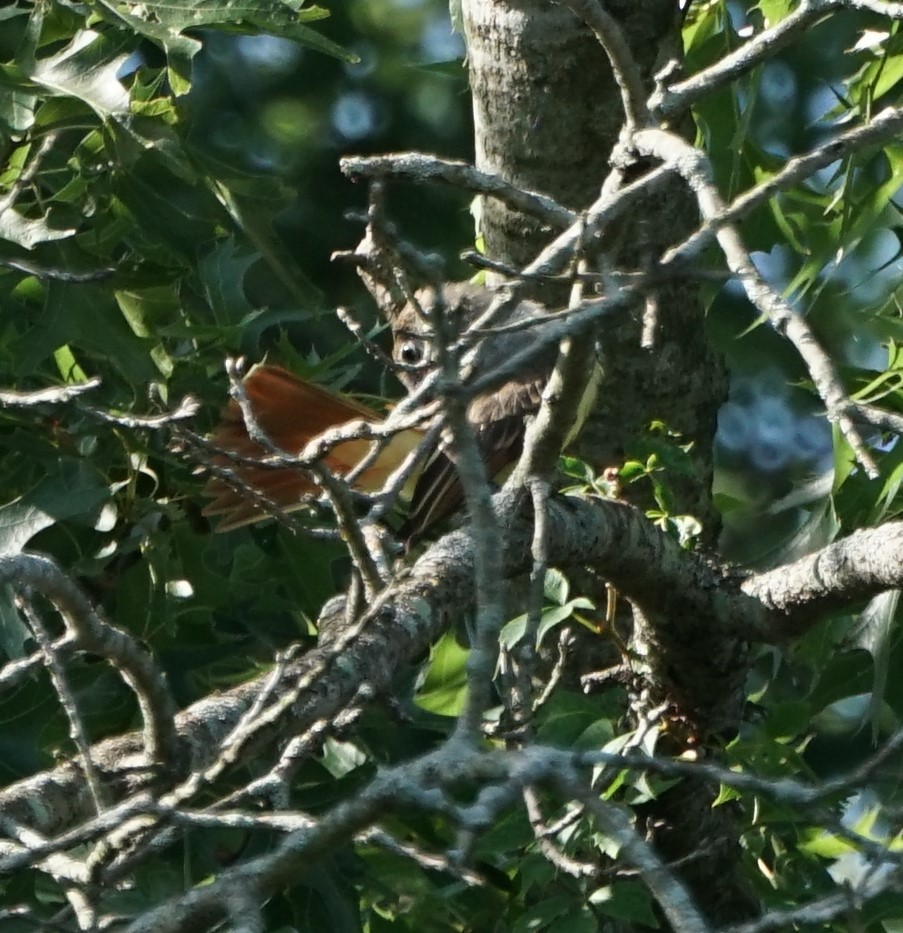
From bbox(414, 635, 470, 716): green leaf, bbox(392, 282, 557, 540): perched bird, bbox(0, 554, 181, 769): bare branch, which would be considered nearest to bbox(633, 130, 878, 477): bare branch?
bbox(0, 554, 181, 769): bare branch

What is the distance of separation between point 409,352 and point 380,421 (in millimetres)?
849

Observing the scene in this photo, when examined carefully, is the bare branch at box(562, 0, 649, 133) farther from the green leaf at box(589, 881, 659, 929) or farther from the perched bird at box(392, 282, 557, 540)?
the perched bird at box(392, 282, 557, 540)

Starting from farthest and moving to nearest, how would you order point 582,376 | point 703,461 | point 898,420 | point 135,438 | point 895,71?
1. point 703,461
2. point 895,71
3. point 135,438
4. point 582,376
5. point 898,420

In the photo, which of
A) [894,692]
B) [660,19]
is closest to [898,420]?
[894,692]

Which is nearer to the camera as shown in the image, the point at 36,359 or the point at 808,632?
the point at 36,359

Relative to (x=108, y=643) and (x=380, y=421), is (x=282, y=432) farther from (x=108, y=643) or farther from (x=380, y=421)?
(x=108, y=643)

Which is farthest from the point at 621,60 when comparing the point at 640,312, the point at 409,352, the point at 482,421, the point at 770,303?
the point at 482,421

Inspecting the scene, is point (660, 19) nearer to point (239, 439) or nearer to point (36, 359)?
point (239, 439)

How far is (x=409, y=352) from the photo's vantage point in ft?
11.8

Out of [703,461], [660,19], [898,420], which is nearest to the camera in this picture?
[898,420]

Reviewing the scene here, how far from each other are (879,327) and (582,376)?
981 mm

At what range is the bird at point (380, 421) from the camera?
296cm

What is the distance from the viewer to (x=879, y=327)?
290 cm

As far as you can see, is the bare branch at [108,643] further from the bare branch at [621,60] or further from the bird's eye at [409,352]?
the bird's eye at [409,352]
